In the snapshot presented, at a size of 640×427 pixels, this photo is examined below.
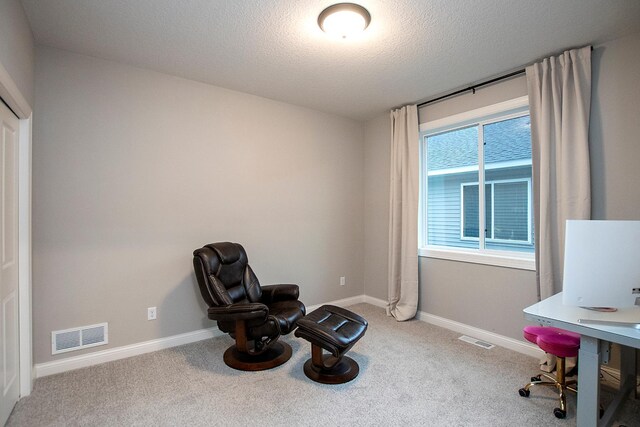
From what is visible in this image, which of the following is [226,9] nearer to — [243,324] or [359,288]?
[243,324]

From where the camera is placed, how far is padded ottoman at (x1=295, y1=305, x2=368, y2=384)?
2.27 meters

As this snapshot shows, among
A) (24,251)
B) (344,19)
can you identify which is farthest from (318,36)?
(24,251)

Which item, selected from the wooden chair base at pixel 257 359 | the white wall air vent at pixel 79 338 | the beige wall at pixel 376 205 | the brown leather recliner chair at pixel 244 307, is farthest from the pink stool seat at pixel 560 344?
the white wall air vent at pixel 79 338

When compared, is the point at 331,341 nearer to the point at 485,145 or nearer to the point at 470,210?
the point at 470,210

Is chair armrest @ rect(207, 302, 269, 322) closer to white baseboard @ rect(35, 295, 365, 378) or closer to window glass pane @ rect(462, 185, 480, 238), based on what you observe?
white baseboard @ rect(35, 295, 365, 378)

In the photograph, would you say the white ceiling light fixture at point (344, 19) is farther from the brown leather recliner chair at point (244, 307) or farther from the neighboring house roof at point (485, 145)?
the brown leather recliner chair at point (244, 307)

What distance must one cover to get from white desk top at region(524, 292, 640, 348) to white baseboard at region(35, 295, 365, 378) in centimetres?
282

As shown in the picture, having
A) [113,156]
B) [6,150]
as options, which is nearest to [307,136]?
[113,156]

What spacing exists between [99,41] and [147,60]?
1.19 ft

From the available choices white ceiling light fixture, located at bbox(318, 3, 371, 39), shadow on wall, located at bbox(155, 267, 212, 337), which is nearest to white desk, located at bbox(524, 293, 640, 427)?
white ceiling light fixture, located at bbox(318, 3, 371, 39)

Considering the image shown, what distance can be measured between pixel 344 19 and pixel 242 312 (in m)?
2.23

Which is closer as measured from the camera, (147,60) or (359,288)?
(147,60)

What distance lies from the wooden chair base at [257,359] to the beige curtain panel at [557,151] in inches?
89.8

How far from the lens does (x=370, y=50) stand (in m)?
2.54
